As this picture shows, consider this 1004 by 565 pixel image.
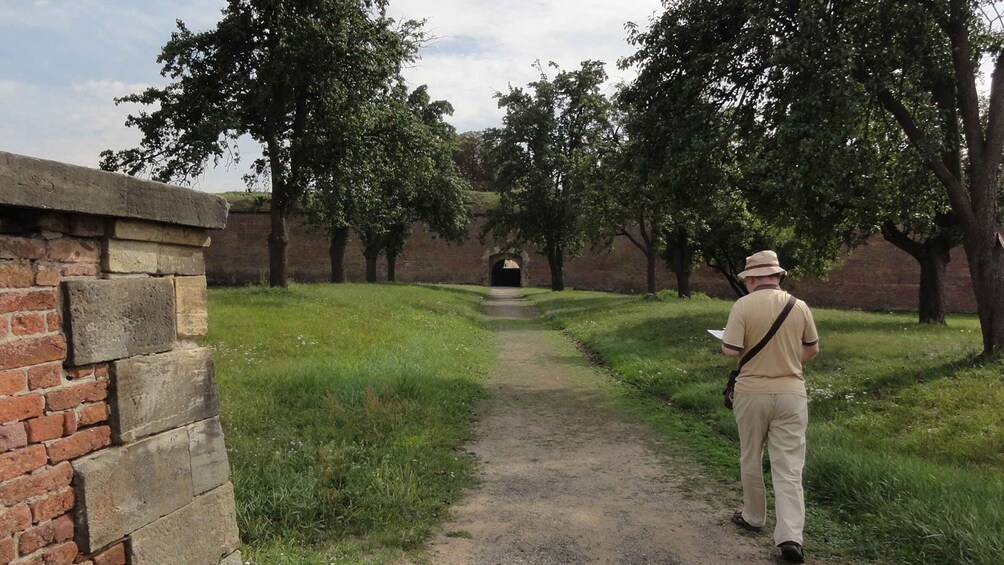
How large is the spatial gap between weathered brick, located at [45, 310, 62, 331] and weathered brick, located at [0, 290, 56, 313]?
0.03 m

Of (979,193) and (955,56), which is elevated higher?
(955,56)

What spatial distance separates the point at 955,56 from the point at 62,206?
11340mm

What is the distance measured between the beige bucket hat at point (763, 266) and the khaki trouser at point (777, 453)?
810 mm

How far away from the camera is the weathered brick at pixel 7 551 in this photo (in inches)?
92.4

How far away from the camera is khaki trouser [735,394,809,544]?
390 centimetres

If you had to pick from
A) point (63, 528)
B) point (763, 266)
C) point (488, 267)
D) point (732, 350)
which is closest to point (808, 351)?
point (732, 350)

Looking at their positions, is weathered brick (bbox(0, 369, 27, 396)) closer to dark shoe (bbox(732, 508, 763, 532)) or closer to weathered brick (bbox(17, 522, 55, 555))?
weathered brick (bbox(17, 522, 55, 555))

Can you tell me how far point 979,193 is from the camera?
367 inches

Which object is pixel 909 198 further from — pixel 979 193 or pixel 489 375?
pixel 489 375

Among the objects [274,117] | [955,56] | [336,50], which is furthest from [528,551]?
[274,117]

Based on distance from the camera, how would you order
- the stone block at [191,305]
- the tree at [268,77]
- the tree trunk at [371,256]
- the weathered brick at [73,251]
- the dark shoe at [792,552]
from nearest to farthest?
the weathered brick at [73,251] < the stone block at [191,305] < the dark shoe at [792,552] < the tree at [268,77] < the tree trunk at [371,256]

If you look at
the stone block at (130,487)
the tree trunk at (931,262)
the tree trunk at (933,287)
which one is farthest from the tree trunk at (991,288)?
the stone block at (130,487)

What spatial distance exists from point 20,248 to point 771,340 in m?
4.02

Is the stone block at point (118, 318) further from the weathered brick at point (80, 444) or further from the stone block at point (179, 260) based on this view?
the weathered brick at point (80, 444)
